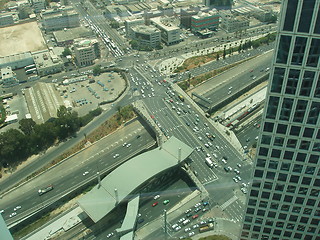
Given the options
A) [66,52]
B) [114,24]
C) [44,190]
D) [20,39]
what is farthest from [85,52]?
[44,190]

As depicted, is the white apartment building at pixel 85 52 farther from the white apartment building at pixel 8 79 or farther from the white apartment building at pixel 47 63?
the white apartment building at pixel 8 79

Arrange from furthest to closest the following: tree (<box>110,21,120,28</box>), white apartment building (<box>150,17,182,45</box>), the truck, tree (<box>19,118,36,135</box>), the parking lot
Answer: tree (<box>110,21,120,28</box>)
white apartment building (<box>150,17,182,45</box>)
the parking lot
tree (<box>19,118,36,135</box>)
the truck

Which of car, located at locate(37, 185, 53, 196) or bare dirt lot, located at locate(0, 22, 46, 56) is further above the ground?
bare dirt lot, located at locate(0, 22, 46, 56)

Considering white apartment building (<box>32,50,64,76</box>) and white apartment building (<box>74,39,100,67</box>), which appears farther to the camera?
white apartment building (<box>74,39,100,67</box>)

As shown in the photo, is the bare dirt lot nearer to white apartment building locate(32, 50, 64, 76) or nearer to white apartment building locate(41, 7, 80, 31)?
white apartment building locate(41, 7, 80, 31)

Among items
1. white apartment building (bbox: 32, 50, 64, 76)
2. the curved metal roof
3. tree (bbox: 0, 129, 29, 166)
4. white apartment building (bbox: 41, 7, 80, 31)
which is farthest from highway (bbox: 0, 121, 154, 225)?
white apartment building (bbox: 41, 7, 80, 31)

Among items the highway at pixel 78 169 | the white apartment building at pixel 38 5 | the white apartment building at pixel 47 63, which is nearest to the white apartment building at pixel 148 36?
the white apartment building at pixel 47 63

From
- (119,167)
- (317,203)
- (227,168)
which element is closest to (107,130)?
(119,167)

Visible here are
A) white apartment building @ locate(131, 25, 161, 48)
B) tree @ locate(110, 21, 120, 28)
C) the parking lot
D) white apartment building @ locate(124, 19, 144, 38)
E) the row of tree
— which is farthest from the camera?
tree @ locate(110, 21, 120, 28)
